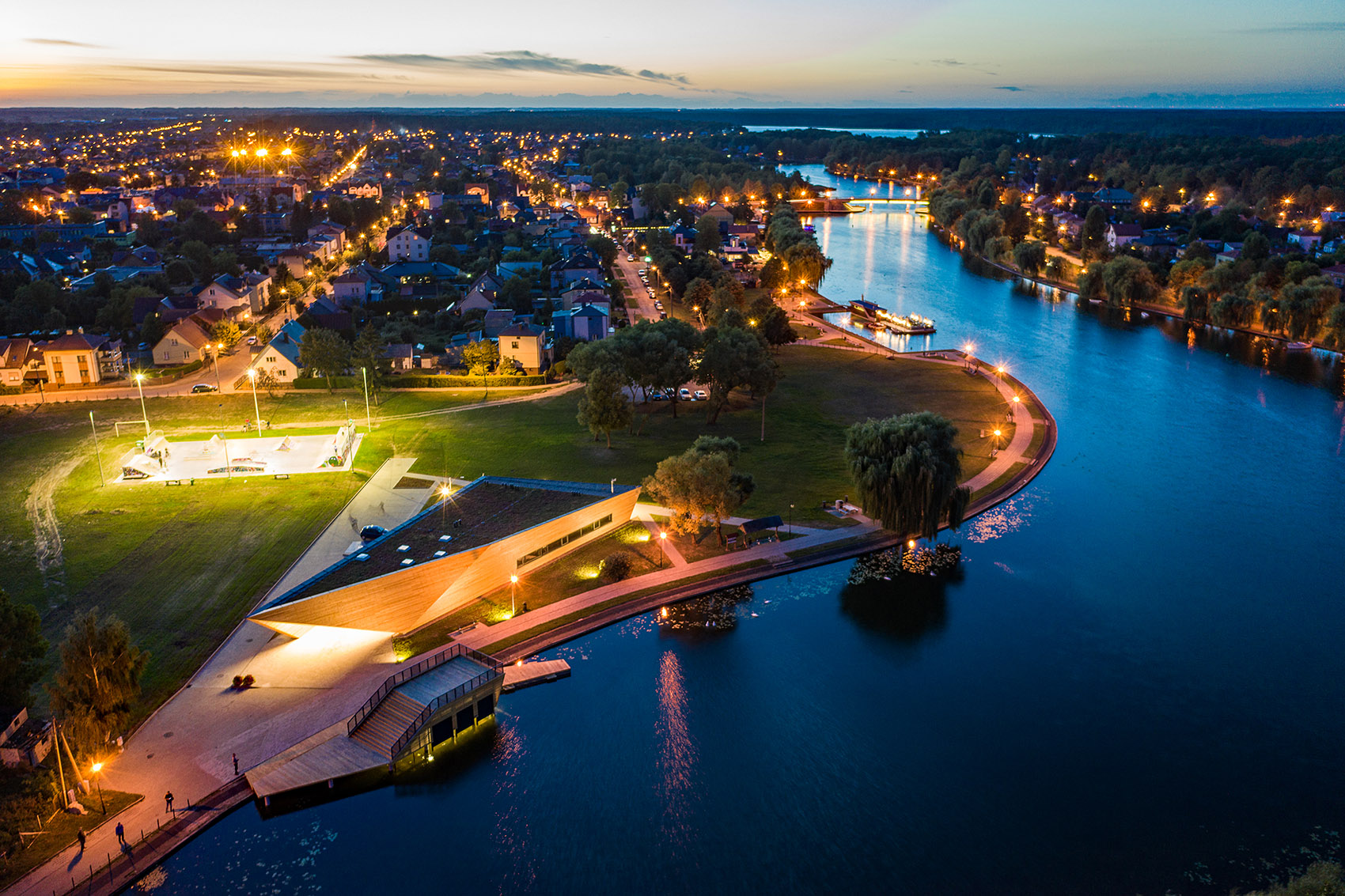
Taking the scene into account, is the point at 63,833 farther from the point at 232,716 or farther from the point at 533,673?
the point at 533,673

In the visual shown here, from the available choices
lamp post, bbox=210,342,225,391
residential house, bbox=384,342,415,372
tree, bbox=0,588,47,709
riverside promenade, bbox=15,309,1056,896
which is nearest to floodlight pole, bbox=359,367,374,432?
residential house, bbox=384,342,415,372

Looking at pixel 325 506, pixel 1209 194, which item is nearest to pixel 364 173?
pixel 1209 194

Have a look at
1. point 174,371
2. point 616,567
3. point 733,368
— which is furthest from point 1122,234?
point 174,371

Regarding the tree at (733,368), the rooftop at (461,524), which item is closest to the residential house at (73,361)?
the rooftop at (461,524)

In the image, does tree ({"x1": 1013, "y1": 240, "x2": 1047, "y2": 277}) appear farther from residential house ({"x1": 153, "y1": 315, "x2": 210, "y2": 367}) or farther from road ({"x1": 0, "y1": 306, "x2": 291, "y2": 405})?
residential house ({"x1": 153, "y1": 315, "x2": 210, "y2": 367})

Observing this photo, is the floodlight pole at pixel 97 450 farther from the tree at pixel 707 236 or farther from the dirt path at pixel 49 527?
the tree at pixel 707 236

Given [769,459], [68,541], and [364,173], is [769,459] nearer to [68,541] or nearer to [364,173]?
[68,541]
